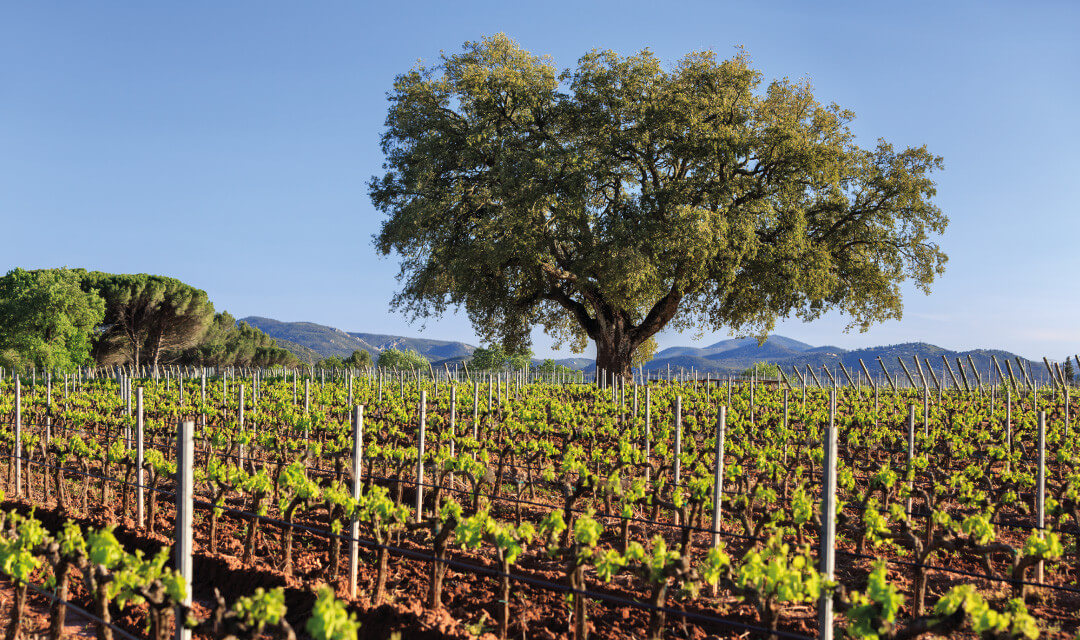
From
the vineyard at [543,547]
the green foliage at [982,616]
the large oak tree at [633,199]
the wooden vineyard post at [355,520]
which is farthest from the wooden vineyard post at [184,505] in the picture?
the large oak tree at [633,199]

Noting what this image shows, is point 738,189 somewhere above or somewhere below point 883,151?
below

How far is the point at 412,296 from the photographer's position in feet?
99.0

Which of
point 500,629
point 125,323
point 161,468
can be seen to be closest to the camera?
point 500,629

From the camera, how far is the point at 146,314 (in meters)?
51.4

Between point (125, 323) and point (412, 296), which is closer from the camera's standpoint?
point (412, 296)

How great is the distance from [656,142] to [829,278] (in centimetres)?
808

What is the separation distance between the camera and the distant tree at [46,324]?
3947cm

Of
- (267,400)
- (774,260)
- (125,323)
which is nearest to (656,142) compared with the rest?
(774,260)

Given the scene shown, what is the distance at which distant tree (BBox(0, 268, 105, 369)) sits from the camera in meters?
39.5

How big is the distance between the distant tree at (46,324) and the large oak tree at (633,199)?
72.3ft

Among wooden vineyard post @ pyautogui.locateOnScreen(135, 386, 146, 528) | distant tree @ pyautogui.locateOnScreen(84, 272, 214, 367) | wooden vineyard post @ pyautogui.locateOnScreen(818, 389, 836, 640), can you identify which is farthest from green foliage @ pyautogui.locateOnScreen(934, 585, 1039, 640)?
distant tree @ pyautogui.locateOnScreen(84, 272, 214, 367)

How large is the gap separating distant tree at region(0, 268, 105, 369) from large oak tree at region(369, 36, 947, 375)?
72.3 ft

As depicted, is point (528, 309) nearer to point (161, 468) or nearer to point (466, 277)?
point (466, 277)

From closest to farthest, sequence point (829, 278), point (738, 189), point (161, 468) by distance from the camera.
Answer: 1. point (161, 468)
2. point (738, 189)
3. point (829, 278)
